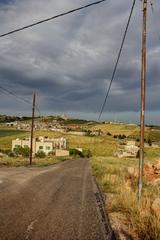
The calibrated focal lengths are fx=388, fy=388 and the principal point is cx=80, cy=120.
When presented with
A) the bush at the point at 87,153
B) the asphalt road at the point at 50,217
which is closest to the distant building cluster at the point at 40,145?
the bush at the point at 87,153

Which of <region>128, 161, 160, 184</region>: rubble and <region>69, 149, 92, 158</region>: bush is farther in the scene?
<region>69, 149, 92, 158</region>: bush

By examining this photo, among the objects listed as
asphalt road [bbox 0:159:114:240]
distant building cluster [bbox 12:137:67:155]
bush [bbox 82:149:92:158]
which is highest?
distant building cluster [bbox 12:137:67:155]

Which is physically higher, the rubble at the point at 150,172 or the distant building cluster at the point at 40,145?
the distant building cluster at the point at 40,145

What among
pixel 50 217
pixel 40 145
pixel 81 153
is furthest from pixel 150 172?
pixel 40 145

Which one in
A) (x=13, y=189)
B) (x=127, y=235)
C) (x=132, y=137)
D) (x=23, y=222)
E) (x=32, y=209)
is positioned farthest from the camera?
(x=132, y=137)

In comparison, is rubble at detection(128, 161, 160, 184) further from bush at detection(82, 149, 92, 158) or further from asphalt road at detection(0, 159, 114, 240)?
bush at detection(82, 149, 92, 158)

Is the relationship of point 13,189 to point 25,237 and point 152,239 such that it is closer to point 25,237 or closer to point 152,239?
point 25,237

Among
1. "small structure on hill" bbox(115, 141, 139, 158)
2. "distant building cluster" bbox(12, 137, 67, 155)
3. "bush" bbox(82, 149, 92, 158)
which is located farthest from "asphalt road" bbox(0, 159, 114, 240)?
"distant building cluster" bbox(12, 137, 67, 155)

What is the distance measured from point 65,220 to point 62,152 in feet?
345

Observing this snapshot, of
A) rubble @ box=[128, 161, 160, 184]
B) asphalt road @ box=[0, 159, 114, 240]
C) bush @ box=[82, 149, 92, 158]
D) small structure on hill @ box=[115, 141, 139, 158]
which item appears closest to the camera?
asphalt road @ box=[0, 159, 114, 240]

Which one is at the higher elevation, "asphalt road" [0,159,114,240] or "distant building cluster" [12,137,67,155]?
"distant building cluster" [12,137,67,155]

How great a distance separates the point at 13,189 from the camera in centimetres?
1678

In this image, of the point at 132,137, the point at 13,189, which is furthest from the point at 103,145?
the point at 13,189

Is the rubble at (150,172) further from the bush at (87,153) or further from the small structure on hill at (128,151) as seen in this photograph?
the bush at (87,153)
